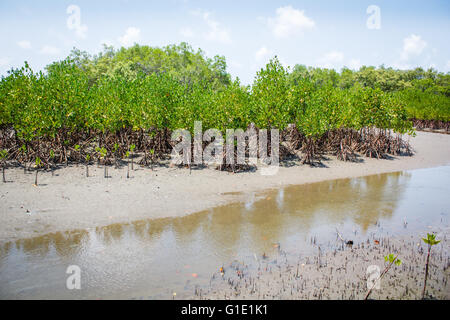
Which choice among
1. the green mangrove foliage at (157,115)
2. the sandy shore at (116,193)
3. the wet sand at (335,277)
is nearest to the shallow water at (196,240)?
the wet sand at (335,277)

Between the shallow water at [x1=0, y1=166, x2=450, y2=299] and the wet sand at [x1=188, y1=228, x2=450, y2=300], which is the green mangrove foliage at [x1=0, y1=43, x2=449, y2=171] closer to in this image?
the shallow water at [x1=0, y1=166, x2=450, y2=299]

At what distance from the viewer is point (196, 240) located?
1005 cm

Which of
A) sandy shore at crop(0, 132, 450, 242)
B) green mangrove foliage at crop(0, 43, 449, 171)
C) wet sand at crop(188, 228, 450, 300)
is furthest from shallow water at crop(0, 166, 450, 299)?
green mangrove foliage at crop(0, 43, 449, 171)

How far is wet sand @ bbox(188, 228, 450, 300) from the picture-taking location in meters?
7.18

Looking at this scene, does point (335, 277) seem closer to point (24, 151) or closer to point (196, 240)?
point (196, 240)

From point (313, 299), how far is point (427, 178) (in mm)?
15847

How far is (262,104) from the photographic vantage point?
1958 centimetres

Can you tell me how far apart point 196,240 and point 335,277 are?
4.07 metres

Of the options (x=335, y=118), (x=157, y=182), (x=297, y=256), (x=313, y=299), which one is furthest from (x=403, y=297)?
(x=335, y=118)

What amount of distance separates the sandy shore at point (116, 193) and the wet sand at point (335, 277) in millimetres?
4809

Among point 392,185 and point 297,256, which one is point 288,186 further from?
point 297,256

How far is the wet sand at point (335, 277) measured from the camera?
7.18 metres

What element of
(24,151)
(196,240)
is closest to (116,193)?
(196,240)

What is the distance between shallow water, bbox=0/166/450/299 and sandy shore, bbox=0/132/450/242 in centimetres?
74
